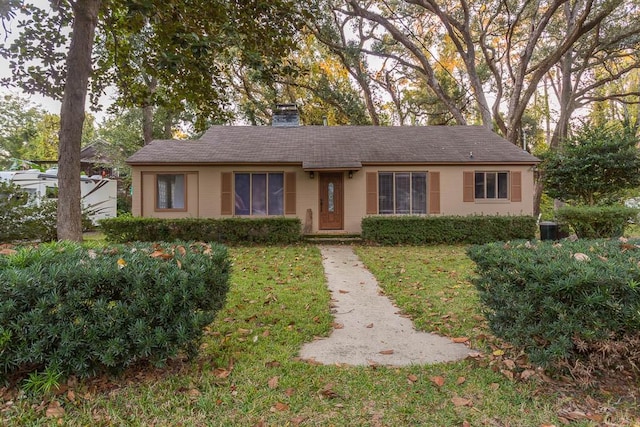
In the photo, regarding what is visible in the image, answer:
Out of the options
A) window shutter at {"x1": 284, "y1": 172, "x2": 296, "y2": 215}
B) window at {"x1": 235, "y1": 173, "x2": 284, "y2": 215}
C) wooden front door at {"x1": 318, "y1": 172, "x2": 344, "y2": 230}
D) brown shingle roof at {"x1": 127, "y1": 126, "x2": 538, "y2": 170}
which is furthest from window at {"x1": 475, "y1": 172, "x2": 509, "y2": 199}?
window at {"x1": 235, "y1": 173, "x2": 284, "y2": 215}

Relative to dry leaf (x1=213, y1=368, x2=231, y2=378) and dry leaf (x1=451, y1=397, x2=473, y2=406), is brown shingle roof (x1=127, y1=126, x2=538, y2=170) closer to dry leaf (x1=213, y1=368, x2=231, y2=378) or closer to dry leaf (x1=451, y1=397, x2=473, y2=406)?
dry leaf (x1=213, y1=368, x2=231, y2=378)

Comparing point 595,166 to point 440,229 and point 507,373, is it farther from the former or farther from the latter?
point 507,373

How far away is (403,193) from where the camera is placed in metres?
12.8

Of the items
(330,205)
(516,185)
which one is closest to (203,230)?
(330,205)

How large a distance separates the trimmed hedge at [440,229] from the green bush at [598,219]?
1213 millimetres

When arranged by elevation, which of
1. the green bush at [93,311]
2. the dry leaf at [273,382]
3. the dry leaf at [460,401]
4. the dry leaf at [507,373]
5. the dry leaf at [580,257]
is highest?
the dry leaf at [580,257]

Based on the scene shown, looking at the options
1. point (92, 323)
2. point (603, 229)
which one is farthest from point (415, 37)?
point (92, 323)

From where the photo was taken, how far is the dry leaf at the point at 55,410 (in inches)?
92.2

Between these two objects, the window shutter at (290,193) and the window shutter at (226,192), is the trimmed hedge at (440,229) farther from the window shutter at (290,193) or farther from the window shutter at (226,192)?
the window shutter at (226,192)

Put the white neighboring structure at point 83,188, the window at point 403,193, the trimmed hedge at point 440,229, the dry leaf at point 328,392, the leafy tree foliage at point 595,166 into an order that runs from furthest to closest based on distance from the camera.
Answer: the white neighboring structure at point 83,188
the window at point 403,193
the leafy tree foliage at point 595,166
the trimmed hedge at point 440,229
the dry leaf at point 328,392

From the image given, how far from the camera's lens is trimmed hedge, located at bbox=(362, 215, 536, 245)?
35.7 ft

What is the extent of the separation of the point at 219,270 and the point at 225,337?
829 millimetres

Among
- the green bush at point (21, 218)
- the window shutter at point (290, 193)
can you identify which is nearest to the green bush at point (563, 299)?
the window shutter at point (290, 193)

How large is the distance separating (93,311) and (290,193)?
33.4 ft
